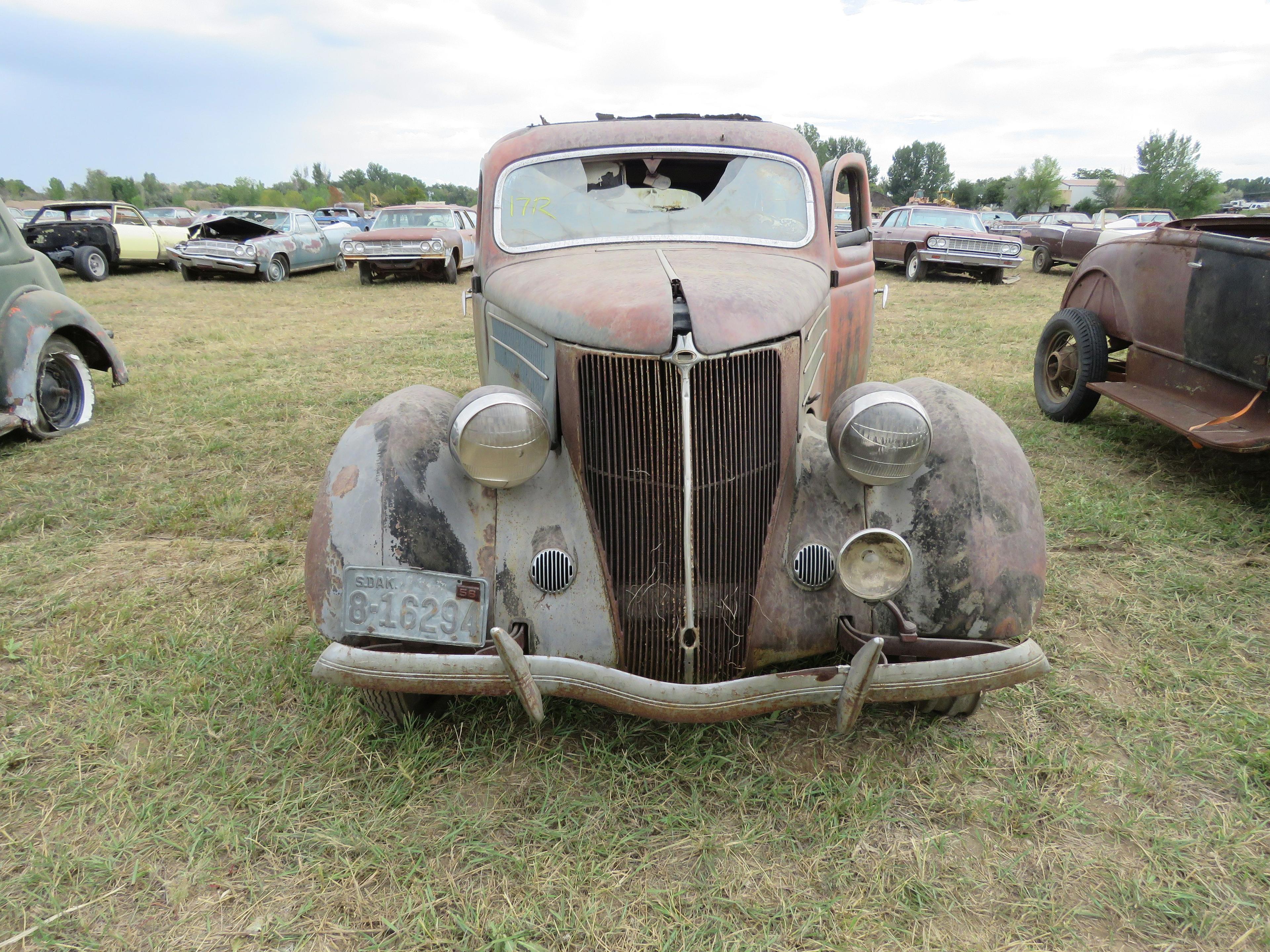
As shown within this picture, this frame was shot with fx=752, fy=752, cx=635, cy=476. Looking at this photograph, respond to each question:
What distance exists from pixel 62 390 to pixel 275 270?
34.6ft

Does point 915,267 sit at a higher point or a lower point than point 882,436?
higher

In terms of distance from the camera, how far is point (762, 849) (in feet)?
7.13

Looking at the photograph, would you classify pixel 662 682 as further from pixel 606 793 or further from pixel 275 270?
pixel 275 270

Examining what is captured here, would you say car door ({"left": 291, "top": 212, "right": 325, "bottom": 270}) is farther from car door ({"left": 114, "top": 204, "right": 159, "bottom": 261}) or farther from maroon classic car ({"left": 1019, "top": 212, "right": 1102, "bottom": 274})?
maroon classic car ({"left": 1019, "top": 212, "right": 1102, "bottom": 274})

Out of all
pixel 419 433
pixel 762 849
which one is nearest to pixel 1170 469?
pixel 762 849

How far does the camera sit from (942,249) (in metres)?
15.1

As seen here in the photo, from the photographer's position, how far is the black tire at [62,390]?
18.5 feet

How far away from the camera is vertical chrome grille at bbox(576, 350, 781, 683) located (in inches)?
90.7

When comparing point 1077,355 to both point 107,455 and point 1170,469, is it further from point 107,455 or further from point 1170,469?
point 107,455

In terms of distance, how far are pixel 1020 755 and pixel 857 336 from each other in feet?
8.76

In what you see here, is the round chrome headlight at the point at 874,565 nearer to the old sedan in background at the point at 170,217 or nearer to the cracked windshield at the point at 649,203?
the cracked windshield at the point at 649,203

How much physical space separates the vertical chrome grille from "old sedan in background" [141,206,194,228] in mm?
18798

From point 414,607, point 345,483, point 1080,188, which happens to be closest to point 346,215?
point 345,483

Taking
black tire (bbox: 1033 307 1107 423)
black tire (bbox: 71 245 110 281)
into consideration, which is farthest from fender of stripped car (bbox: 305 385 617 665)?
black tire (bbox: 71 245 110 281)
